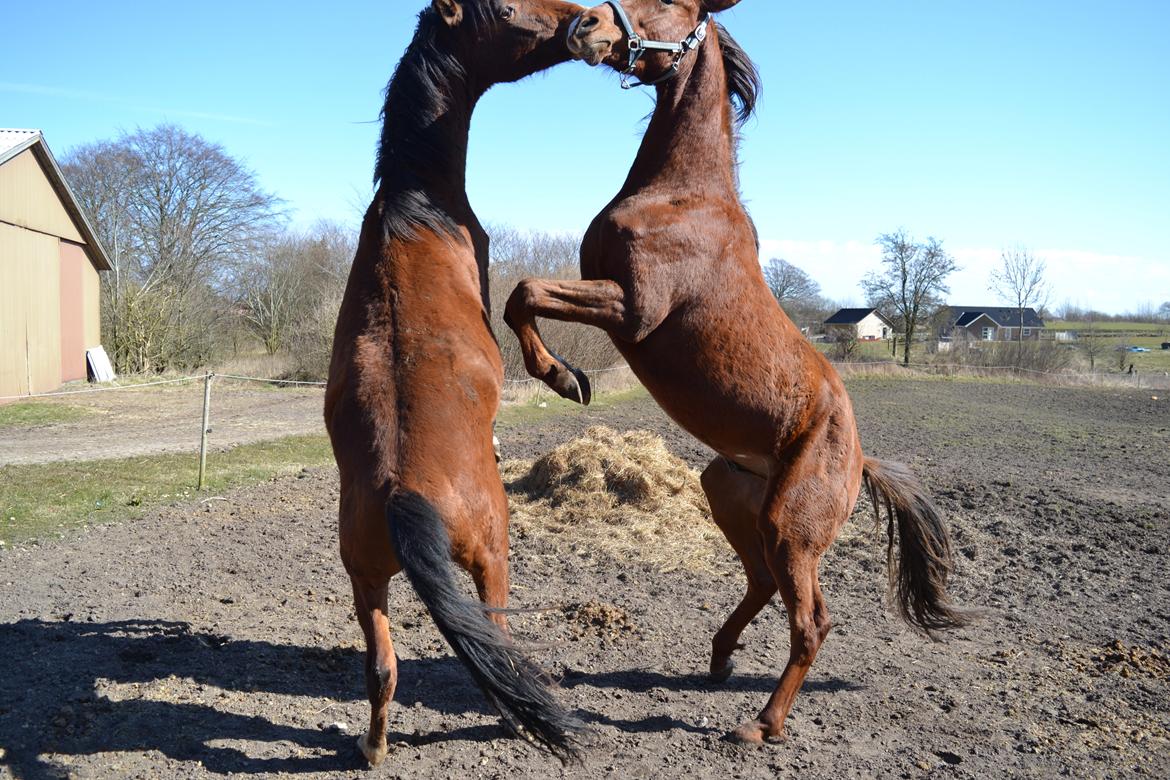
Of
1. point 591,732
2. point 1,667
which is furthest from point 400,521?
point 1,667

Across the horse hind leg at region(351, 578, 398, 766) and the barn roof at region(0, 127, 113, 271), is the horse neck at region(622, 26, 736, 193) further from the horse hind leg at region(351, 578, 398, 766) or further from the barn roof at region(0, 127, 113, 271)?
the barn roof at region(0, 127, 113, 271)

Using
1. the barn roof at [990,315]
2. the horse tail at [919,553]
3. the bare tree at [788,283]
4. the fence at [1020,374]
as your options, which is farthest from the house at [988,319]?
the horse tail at [919,553]

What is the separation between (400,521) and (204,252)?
2985 centimetres

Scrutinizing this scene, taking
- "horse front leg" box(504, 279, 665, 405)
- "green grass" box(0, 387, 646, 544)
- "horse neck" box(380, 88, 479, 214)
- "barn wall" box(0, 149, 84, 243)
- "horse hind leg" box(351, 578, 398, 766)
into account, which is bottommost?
"green grass" box(0, 387, 646, 544)

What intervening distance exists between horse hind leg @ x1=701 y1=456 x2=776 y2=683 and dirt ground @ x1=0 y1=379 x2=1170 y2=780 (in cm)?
20

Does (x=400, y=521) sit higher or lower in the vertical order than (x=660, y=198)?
lower

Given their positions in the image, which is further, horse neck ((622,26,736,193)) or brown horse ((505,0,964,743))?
A: horse neck ((622,26,736,193))

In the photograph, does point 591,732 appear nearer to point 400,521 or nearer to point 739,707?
point 400,521

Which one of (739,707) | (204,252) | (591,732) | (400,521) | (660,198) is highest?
(204,252)

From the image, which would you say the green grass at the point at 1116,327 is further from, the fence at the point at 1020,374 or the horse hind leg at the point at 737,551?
the horse hind leg at the point at 737,551

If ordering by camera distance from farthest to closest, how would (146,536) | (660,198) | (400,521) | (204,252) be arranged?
(204,252) < (146,536) < (660,198) < (400,521)

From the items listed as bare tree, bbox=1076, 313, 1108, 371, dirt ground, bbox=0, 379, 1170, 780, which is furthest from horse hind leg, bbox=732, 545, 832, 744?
bare tree, bbox=1076, 313, 1108, 371

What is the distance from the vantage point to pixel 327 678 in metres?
4.41

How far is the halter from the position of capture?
3.55 meters
